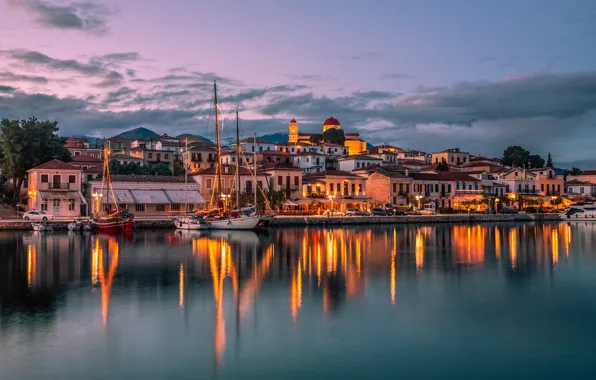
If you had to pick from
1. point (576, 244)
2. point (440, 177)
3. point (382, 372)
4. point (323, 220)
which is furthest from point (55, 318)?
point (440, 177)

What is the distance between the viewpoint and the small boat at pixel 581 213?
77000 mm

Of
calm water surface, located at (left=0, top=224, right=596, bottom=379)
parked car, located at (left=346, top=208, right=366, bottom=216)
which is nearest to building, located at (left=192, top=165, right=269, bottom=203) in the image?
parked car, located at (left=346, top=208, right=366, bottom=216)

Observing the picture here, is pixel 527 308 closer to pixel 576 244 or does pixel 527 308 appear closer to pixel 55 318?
pixel 55 318

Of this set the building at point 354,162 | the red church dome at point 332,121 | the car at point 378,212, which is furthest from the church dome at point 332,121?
the car at point 378,212

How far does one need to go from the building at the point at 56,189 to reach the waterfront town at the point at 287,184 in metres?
0.09

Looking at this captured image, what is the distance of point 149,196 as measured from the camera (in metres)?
58.4

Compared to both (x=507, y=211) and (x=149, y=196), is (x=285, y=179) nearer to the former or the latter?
(x=149, y=196)

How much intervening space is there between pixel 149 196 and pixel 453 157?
62.7m

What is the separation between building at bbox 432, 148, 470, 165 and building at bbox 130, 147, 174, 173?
4594 cm

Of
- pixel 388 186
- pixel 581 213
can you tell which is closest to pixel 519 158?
pixel 581 213

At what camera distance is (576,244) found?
44.2m

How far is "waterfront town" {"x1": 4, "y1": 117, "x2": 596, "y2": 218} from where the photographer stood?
187ft

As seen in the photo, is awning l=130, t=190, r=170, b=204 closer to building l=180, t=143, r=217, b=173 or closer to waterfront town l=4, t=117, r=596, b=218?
waterfront town l=4, t=117, r=596, b=218

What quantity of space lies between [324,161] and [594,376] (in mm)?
75940
